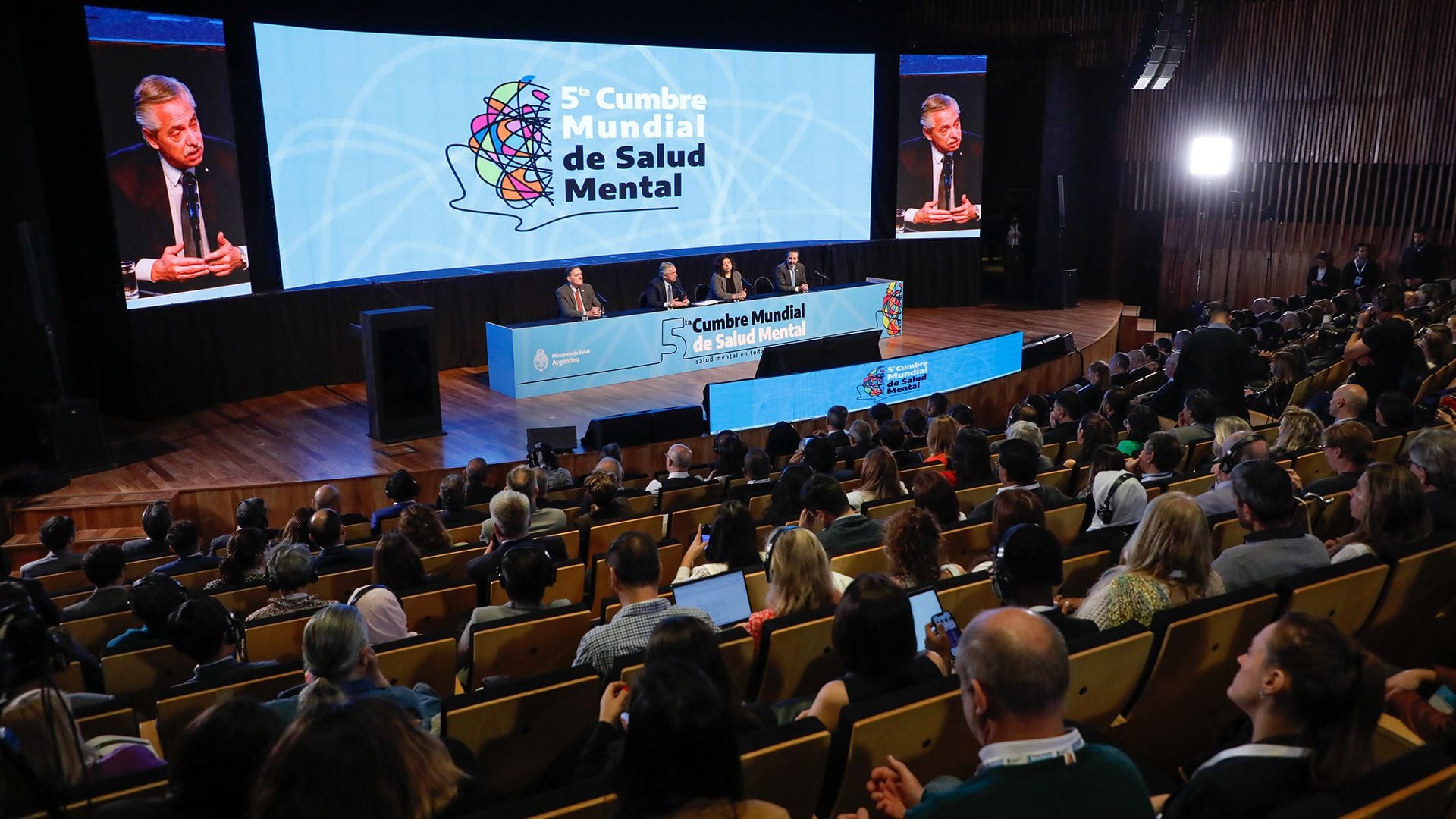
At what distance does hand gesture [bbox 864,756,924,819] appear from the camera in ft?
6.95

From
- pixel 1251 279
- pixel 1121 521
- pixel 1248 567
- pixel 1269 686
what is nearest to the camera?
pixel 1269 686

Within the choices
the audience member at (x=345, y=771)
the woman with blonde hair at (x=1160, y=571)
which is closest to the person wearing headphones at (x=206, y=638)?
the audience member at (x=345, y=771)

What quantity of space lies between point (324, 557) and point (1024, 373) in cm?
848

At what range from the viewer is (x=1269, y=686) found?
209 centimetres

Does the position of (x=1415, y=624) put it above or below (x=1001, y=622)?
below

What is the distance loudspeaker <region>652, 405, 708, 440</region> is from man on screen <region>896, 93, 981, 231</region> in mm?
8067

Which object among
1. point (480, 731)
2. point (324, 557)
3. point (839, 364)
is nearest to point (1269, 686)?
point (480, 731)

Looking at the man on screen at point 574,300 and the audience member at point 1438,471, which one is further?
the man on screen at point 574,300

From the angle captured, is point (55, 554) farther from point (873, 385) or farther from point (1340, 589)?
point (873, 385)

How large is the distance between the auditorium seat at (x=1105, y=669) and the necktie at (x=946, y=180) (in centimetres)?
1372

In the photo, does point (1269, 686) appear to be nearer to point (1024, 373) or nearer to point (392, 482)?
point (392, 482)

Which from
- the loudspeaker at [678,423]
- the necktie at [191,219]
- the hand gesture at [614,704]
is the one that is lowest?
the loudspeaker at [678,423]

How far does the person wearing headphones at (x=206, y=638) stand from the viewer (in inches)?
128

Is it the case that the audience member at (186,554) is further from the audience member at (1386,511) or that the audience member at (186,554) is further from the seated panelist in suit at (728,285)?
the seated panelist in suit at (728,285)
